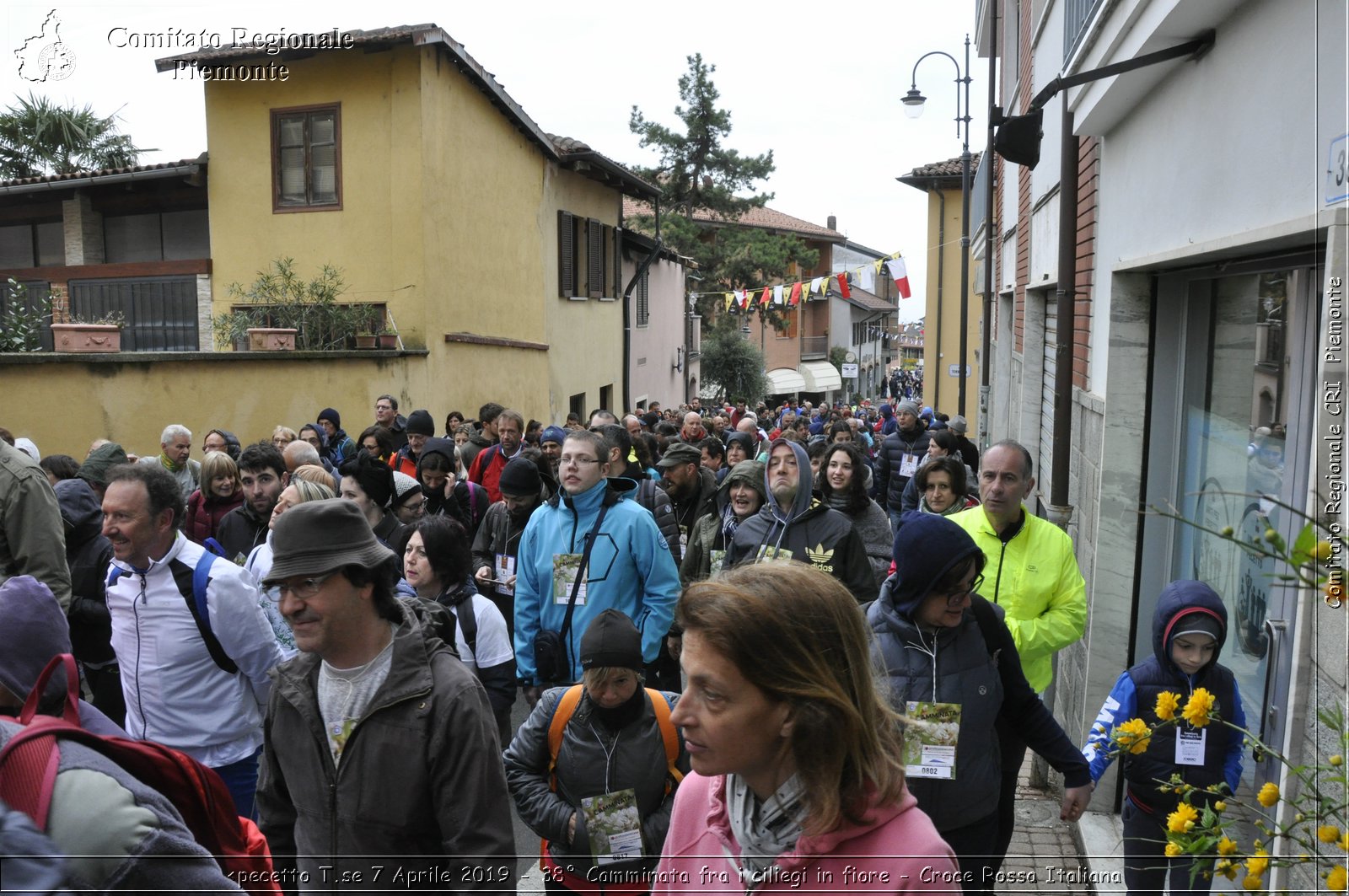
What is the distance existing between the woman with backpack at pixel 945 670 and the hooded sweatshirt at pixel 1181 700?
554 mm

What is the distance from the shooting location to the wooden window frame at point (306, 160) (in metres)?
16.7

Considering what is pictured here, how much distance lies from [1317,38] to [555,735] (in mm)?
3149

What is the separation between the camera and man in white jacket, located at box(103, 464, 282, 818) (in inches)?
157

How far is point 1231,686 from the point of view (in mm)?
3896

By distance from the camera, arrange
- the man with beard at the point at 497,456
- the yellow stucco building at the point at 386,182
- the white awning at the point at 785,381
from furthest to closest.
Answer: the white awning at the point at 785,381, the yellow stucco building at the point at 386,182, the man with beard at the point at 497,456

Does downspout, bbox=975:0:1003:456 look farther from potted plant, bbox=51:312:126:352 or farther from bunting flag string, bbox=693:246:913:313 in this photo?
potted plant, bbox=51:312:126:352

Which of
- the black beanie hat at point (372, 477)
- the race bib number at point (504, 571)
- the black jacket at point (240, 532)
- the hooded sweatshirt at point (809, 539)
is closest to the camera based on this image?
the hooded sweatshirt at point (809, 539)

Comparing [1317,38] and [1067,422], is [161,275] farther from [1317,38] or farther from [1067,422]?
[1317,38]

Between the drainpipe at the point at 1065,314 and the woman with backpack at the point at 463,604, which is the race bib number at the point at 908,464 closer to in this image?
the drainpipe at the point at 1065,314

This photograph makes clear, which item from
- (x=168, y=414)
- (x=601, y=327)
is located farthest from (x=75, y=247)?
(x=601, y=327)

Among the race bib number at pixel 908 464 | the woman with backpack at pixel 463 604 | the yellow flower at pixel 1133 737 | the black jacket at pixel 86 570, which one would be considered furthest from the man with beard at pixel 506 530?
the race bib number at pixel 908 464

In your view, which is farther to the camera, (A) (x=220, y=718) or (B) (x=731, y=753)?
(A) (x=220, y=718)

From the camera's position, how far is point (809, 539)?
531cm

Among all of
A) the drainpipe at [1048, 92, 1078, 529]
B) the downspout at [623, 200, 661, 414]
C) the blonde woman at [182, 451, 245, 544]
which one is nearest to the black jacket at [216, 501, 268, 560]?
the blonde woman at [182, 451, 245, 544]
